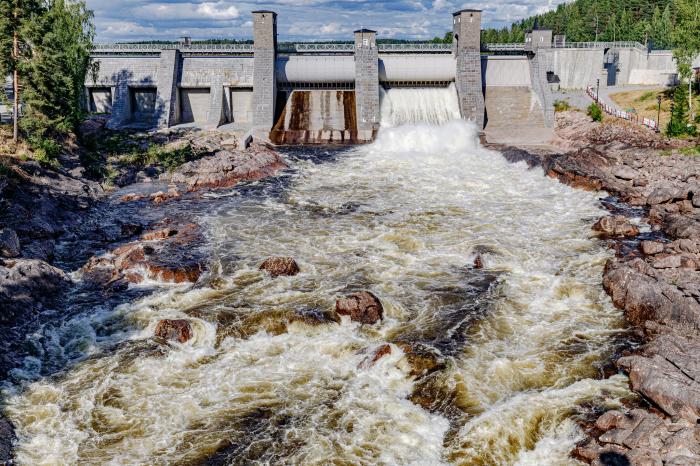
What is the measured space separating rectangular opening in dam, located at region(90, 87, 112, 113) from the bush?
158 feet

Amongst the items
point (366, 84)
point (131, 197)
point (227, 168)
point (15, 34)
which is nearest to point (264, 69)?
point (366, 84)

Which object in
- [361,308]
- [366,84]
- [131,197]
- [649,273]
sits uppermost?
[366,84]

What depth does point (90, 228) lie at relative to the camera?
34.8m

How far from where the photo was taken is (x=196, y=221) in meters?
35.7

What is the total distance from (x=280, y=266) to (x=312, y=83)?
115 feet

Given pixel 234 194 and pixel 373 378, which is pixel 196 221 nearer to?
pixel 234 194

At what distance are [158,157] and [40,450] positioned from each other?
3413cm

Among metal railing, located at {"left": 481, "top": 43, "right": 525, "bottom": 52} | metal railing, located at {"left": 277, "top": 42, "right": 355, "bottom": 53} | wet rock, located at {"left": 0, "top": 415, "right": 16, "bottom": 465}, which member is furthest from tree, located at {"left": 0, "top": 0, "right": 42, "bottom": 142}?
metal railing, located at {"left": 481, "top": 43, "right": 525, "bottom": 52}

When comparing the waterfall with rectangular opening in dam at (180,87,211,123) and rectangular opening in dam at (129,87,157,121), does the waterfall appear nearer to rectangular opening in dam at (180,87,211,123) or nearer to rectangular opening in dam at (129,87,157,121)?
rectangular opening in dam at (180,87,211,123)

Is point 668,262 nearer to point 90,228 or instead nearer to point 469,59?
point 90,228

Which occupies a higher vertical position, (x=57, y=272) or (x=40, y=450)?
(x=57, y=272)

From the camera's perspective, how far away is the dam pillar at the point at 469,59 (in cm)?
5747

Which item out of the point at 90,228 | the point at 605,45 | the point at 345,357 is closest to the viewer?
the point at 345,357

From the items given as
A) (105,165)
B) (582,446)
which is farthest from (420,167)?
(582,446)
